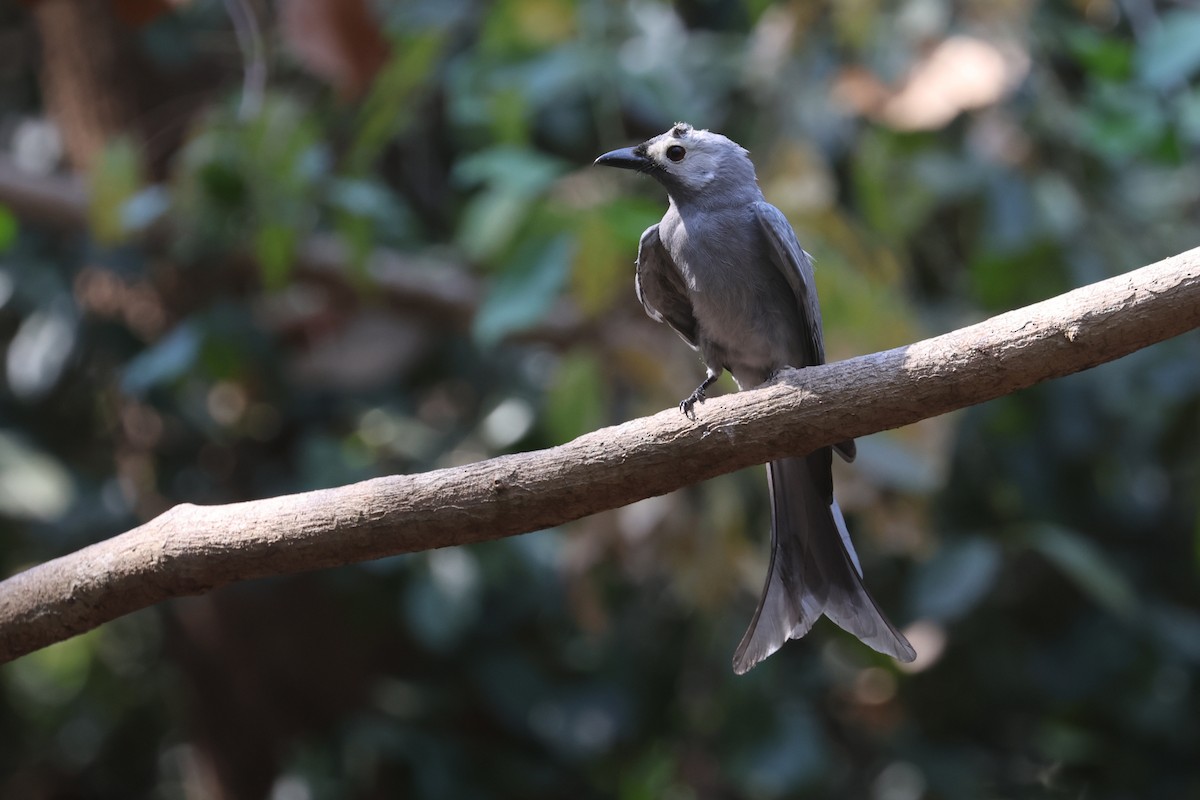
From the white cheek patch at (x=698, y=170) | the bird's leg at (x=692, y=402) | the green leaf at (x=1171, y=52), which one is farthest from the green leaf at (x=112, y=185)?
the green leaf at (x=1171, y=52)

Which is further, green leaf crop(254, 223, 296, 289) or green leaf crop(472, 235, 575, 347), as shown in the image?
green leaf crop(254, 223, 296, 289)

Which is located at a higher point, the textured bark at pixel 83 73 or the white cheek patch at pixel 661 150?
the white cheek patch at pixel 661 150

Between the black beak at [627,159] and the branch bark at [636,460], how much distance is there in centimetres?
87

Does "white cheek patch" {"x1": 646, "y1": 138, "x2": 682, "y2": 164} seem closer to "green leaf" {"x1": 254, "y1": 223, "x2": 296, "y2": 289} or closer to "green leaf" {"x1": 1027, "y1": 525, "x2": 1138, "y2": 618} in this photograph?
"green leaf" {"x1": 254, "y1": 223, "x2": 296, "y2": 289}

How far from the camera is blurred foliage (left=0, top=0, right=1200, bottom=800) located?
3533 mm

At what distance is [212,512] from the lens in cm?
205

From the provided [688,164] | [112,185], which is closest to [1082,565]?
[688,164]

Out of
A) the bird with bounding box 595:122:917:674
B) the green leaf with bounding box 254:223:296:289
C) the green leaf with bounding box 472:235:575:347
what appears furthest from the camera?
the green leaf with bounding box 254:223:296:289

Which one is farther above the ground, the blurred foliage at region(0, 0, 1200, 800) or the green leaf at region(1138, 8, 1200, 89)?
the green leaf at region(1138, 8, 1200, 89)

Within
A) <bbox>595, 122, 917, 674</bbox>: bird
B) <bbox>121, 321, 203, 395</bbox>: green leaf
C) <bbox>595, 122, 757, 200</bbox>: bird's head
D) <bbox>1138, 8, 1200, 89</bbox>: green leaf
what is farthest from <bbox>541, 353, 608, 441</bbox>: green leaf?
<bbox>1138, 8, 1200, 89</bbox>: green leaf

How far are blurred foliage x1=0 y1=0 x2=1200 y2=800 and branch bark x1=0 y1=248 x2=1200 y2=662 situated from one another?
1193 mm

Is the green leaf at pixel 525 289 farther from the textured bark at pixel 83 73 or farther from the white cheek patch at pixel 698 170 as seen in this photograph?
the textured bark at pixel 83 73

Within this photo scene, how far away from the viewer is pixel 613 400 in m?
3.96

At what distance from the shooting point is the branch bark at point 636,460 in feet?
5.85
